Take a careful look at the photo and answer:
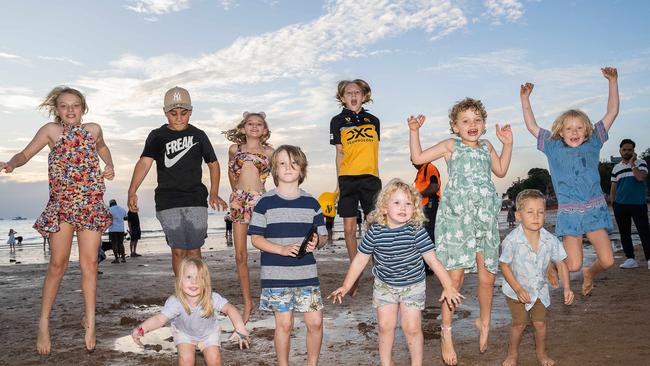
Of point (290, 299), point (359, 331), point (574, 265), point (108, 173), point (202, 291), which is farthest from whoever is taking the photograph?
point (574, 265)

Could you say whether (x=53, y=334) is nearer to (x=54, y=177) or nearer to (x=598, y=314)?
(x=54, y=177)

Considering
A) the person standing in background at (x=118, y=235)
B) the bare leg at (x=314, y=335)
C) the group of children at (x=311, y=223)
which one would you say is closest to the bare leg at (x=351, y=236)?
the group of children at (x=311, y=223)

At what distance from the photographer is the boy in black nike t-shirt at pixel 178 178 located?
552 centimetres

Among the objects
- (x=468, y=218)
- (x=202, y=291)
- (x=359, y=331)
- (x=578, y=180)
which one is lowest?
(x=359, y=331)

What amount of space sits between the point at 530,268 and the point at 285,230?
82.6 inches

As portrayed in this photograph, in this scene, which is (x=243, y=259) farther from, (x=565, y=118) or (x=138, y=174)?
(x=565, y=118)

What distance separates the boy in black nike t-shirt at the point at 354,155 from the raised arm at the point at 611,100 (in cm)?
285

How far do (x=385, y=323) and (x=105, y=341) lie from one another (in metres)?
3.24

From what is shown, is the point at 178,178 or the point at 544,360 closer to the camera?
the point at 544,360

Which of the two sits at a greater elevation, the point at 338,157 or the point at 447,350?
the point at 338,157

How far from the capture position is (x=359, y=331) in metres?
5.60

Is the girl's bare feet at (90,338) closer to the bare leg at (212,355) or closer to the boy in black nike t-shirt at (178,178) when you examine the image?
the boy in black nike t-shirt at (178,178)

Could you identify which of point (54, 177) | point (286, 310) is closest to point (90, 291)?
point (54, 177)

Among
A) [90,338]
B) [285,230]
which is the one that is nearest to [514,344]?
[285,230]
